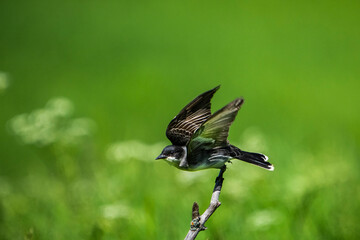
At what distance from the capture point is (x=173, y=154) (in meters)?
1.77

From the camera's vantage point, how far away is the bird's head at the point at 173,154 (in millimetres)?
1753

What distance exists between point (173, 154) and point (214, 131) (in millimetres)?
147

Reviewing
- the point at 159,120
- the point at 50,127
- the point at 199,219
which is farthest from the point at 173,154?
the point at 159,120

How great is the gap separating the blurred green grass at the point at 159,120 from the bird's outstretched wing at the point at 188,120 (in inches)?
27.0

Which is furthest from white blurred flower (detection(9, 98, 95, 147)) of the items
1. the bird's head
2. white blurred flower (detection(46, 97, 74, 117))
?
the bird's head

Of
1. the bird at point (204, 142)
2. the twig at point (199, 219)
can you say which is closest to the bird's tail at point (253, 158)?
the bird at point (204, 142)

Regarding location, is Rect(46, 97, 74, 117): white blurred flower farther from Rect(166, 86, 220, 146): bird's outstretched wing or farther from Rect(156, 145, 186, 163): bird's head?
Rect(156, 145, 186, 163): bird's head

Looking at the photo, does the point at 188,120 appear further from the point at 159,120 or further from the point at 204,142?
the point at 159,120

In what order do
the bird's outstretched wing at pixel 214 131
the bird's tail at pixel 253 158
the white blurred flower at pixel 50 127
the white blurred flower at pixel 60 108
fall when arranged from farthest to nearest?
the white blurred flower at pixel 60 108, the white blurred flower at pixel 50 127, the bird's tail at pixel 253 158, the bird's outstretched wing at pixel 214 131

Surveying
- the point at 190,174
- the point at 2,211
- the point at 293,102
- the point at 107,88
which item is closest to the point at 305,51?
the point at 293,102

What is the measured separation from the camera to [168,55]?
32.3 feet

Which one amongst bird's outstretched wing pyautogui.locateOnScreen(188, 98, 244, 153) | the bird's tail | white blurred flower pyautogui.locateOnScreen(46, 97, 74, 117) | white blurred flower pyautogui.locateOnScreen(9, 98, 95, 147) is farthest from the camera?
white blurred flower pyautogui.locateOnScreen(46, 97, 74, 117)

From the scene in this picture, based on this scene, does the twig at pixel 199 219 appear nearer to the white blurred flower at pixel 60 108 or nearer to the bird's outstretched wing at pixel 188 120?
the bird's outstretched wing at pixel 188 120

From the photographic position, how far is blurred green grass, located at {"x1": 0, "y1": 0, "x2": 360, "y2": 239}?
401 cm
